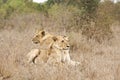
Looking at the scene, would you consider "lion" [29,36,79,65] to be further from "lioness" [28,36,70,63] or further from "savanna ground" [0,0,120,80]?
"savanna ground" [0,0,120,80]

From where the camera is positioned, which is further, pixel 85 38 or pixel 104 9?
pixel 104 9

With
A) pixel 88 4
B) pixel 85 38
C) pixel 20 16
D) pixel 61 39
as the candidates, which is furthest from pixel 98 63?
pixel 20 16

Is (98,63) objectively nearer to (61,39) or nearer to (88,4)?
(61,39)

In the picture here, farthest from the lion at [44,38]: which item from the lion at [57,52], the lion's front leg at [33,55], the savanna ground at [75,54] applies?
the savanna ground at [75,54]

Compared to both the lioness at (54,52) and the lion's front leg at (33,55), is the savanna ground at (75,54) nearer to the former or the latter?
the lion's front leg at (33,55)

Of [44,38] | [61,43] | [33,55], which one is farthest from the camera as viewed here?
[44,38]

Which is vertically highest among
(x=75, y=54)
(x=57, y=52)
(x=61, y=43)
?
(x=61, y=43)

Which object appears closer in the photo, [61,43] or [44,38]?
[61,43]

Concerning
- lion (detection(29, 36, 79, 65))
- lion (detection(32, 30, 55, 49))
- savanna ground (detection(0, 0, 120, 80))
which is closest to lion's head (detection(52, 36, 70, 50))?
lion (detection(29, 36, 79, 65))

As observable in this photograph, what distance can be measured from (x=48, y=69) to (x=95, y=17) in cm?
896

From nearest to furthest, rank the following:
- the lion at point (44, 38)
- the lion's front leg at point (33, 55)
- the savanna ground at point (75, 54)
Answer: the savanna ground at point (75, 54) < the lion's front leg at point (33, 55) < the lion at point (44, 38)

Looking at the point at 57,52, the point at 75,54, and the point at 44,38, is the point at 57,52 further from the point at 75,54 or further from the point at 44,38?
the point at 75,54

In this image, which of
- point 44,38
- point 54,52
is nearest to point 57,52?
point 54,52

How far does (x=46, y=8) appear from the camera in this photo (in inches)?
1027
